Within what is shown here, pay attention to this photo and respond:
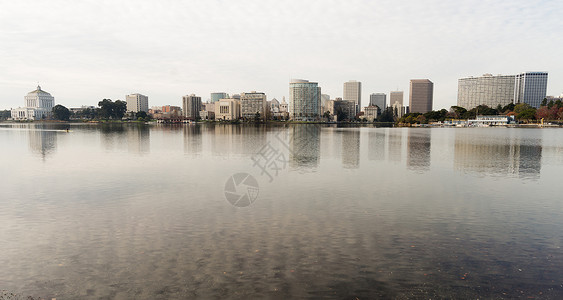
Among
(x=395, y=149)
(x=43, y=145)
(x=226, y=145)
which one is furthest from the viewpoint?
(x=226, y=145)

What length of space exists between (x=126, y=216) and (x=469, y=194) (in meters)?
21.6

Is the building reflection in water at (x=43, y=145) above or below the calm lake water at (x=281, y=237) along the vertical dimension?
above

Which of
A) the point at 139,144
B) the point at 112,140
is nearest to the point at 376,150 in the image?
the point at 139,144

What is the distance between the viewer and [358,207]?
58.7ft

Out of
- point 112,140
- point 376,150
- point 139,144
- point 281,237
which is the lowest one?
point 281,237

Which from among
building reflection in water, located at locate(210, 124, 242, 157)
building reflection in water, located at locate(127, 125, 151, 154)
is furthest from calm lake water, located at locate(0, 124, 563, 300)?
building reflection in water, located at locate(127, 125, 151, 154)

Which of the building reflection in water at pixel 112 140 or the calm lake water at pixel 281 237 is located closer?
the calm lake water at pixel 281 237

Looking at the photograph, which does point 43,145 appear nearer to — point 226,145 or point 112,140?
point 112,140

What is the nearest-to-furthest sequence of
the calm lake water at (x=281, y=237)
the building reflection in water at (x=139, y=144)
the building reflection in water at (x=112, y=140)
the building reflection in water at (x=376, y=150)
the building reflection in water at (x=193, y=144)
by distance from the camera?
1. the calm lake water at (x=281, y=237)
2. the building reflection in water at (x=376, y=150)
3. the building reflection in water at (x=193, y=144)
4. the building reflection in water at (x=139, y=144)
5. the building reflection in water at (x=112, y=140)

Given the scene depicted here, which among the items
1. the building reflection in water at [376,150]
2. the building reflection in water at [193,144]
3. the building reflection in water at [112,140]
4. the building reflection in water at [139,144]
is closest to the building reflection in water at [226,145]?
the building reflection in water at [193,144]

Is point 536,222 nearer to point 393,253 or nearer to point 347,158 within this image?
point 393,253

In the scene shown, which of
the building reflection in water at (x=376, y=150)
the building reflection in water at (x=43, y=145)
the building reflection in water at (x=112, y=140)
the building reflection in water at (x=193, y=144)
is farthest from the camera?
the building reflection in water at (x=112, y=140)

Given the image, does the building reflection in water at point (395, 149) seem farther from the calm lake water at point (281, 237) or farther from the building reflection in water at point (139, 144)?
the building reflection in water at point (139, 144)

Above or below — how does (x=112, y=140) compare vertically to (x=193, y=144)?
above
